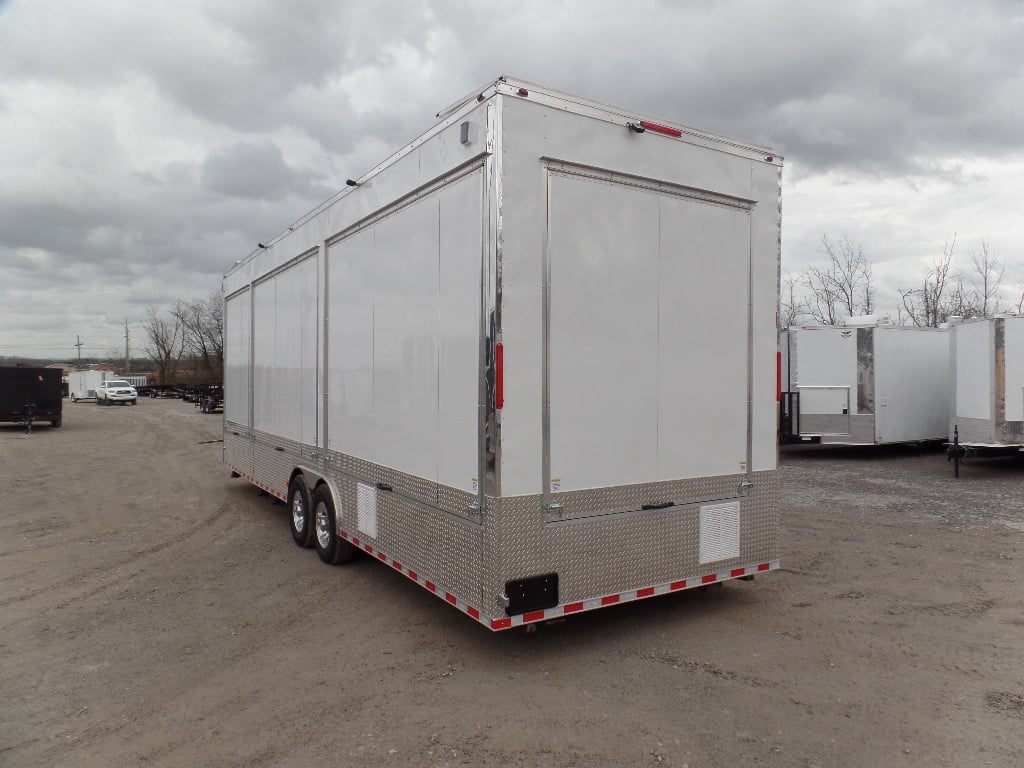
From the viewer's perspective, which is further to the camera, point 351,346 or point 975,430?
point 975,430

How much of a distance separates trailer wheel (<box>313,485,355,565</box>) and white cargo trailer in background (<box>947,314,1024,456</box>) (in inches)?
447

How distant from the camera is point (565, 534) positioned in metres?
4.34

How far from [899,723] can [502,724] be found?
2.06m

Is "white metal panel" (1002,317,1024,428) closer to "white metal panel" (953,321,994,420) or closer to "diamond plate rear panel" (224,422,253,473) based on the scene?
"white metal panel" (953,321,994,420)

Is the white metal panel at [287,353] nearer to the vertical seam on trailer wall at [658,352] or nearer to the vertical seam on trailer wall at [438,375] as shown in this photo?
the vertical seam on trailer wall at [438,375]

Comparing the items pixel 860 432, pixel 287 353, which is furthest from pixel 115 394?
pixel 860 432

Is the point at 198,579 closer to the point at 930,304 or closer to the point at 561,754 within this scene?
the point at 561,754

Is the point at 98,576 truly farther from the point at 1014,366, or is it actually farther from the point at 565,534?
Result: the point at 1014,366

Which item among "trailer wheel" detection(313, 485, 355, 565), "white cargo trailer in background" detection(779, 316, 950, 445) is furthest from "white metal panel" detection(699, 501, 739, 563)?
"white cargo trailer in background" detection(779, 316, 950, 445)

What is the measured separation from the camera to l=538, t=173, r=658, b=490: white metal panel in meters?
4.33

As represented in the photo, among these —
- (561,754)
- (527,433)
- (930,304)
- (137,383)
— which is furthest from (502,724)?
(137,383)

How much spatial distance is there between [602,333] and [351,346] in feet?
8.26

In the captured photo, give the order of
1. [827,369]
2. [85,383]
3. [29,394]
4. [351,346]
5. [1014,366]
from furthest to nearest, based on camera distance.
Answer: [85,383]
[29,394]
[827,369]
[1014,366]
[351,346]

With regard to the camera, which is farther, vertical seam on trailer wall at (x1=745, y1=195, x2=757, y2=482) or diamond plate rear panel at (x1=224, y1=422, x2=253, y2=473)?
diamond plate rear panel at (x1=224, y1=422, x2=253, y2=473)
